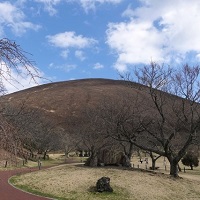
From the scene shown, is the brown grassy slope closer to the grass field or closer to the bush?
the bush

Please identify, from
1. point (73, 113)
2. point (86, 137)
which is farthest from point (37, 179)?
point (73, 113)

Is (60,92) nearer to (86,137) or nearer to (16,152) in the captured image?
(86,137)

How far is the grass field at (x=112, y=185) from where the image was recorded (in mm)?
22516

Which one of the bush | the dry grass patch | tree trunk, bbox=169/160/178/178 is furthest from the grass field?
the bush

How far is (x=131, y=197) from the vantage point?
22.2 m

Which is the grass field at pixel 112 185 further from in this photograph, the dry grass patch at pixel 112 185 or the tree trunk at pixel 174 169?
the tree trunk at pixel 174 169

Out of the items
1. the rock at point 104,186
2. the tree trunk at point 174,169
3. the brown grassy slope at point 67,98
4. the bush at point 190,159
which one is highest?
the brown grassy slope at point 67,98

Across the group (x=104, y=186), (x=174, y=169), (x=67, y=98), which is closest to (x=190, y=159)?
(x=174, y=169)

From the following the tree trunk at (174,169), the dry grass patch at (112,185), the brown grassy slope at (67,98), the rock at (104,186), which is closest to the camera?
the dry grass patch at (112,185)

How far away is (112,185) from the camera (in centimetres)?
2434

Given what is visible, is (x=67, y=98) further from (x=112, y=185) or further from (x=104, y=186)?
(x=104, y=186)

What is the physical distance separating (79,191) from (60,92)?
13801cm

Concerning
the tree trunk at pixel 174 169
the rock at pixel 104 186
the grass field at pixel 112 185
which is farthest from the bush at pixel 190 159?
the rock at pixel 104 186

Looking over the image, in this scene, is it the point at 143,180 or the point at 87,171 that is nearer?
the point at 143,180
